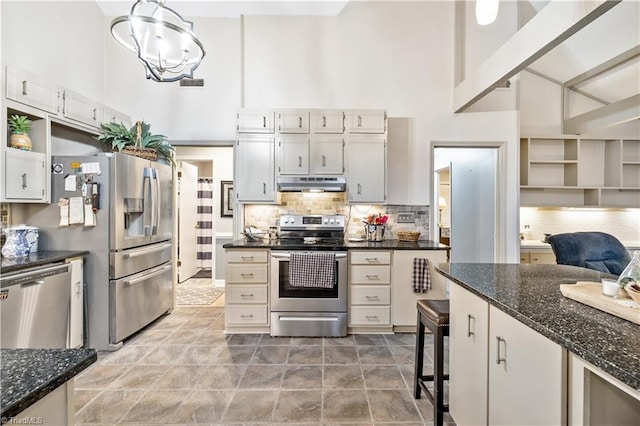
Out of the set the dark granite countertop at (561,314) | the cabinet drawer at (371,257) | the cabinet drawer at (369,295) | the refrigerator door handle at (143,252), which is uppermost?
the dark granite countertop at (561,314)

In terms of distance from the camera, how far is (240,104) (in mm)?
3738

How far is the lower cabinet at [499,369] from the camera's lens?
0.96 m

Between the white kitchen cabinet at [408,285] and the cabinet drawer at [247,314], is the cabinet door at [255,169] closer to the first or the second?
the cabinet drawer at [247,314]

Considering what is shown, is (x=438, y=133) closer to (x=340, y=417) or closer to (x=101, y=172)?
(x=340, y=417)

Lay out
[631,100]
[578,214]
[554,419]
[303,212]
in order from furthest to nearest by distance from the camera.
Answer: [578,214] < [303,212] < [631,100] < [554,419]

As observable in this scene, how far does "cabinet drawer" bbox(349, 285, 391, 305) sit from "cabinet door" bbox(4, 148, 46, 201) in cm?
298

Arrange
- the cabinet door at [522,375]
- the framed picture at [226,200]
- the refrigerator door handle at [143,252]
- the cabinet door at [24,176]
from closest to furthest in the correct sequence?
1. the cabinet door at [522,375]
2. the cabinet door at [24,176]
3. the refrigerator door handle at [143,252]
4. the framed picture at [226,200]

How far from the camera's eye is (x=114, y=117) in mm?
3479

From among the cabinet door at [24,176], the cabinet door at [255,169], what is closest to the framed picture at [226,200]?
the cabinet door at [255,169]

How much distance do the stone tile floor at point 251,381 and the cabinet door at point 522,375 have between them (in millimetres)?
800

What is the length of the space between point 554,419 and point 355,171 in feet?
9.04

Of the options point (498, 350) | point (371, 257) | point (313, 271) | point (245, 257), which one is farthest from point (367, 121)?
point (498, 350)

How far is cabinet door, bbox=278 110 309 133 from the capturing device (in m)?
3.40

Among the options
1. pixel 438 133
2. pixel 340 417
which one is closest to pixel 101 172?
pixel 340 417
